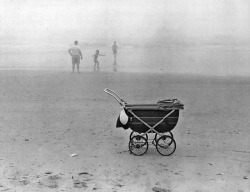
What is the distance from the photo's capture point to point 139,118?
254 inches

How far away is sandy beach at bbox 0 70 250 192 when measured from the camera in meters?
5.39

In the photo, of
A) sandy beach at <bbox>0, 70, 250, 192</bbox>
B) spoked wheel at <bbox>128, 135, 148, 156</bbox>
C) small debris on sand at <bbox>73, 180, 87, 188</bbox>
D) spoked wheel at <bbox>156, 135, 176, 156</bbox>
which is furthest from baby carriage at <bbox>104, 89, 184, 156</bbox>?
small debris on sand at <bbox>73, 180, 87, 188</bbox>

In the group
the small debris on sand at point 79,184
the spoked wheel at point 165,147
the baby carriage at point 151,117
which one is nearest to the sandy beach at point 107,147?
the small debris on sand at point 79,184

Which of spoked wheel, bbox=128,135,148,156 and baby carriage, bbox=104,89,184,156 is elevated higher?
baby carriage, bbox=104,89,184,156

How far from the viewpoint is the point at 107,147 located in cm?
709

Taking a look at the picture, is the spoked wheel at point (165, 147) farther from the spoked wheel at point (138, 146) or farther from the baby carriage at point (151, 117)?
the spoked wheel at point (138, 146)

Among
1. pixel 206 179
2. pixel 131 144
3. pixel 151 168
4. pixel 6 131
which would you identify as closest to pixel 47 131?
pixel 6 131

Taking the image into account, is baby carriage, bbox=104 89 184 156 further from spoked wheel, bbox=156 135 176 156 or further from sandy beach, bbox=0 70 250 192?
sandy beach, bbox=0 70 250 192

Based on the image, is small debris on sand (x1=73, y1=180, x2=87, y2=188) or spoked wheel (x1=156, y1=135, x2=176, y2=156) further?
spoked wheel (x1=156, y1=135, x2=176, y2=156)

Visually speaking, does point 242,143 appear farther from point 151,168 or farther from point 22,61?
point 22,61

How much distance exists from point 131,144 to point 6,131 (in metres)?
2.92

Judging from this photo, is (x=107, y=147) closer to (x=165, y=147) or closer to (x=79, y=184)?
(x=165, y=147)

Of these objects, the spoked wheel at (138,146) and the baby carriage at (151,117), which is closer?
the baby carriage at (151,117)

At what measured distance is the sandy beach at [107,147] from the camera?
5.39m
